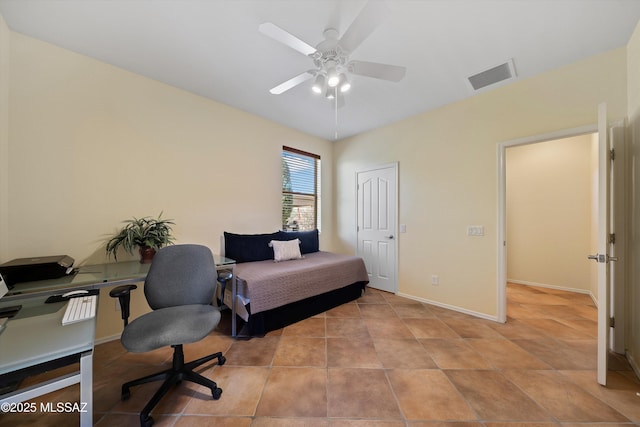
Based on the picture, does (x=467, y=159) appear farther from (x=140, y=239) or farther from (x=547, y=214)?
(x=140, y=239)

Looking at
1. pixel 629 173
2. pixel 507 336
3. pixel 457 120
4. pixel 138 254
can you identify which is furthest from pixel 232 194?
pixel 629 173

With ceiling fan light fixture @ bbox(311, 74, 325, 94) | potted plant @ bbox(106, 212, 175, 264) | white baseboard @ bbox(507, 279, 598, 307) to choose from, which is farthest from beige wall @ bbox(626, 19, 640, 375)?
potted plant @ bbox(106, 212, 175, 264)

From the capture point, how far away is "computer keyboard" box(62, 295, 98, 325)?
1.13 meters

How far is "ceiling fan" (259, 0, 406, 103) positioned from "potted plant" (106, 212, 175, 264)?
1864 millimetres

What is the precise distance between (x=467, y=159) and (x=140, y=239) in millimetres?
3849

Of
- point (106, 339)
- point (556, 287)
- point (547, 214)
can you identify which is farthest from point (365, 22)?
point (556, 287)

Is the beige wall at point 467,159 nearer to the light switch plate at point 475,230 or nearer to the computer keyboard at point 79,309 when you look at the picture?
the light switch plate at point 475,230

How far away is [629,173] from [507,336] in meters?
1.81

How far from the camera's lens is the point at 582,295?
136 inches

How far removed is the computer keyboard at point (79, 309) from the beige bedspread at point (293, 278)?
44.9 inches

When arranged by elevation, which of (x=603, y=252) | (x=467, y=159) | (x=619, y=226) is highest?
(x=467, y=159)

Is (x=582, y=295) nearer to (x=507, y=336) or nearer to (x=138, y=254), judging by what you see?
(x=507, y=336)

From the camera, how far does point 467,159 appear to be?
113 inches

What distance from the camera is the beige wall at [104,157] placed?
6.22 ft
